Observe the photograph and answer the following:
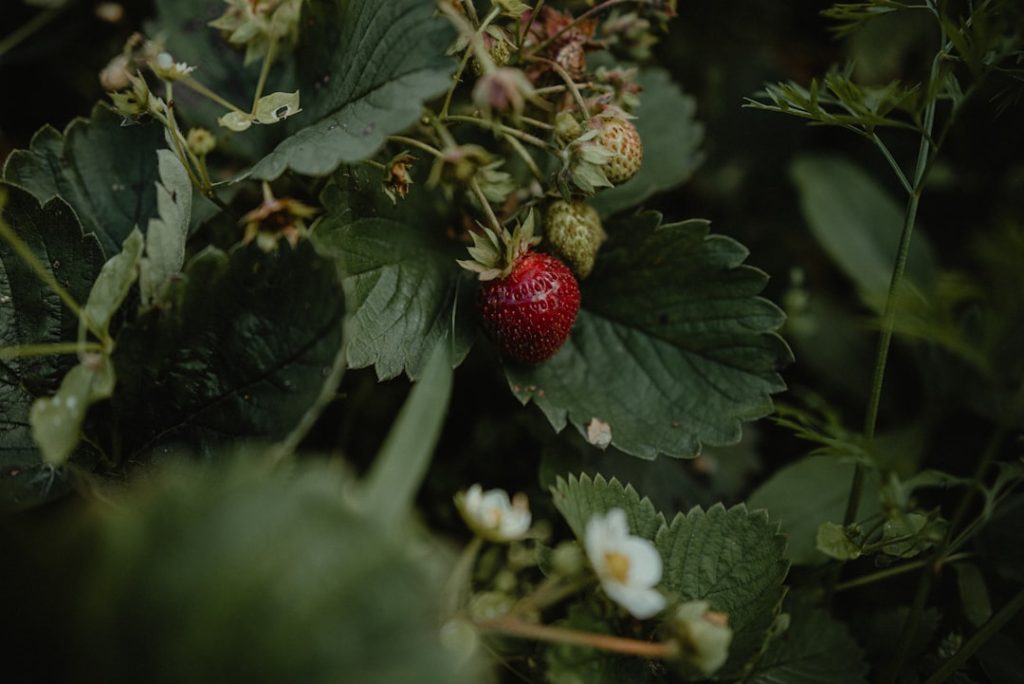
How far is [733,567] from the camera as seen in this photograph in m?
0.77

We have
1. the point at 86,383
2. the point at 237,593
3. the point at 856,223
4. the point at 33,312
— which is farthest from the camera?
the point at 856,223

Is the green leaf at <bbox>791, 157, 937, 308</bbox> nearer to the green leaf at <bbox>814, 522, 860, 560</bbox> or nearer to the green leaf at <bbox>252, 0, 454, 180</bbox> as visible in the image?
the green leaf at <bbox>814, 522, 860, 560</bbox>

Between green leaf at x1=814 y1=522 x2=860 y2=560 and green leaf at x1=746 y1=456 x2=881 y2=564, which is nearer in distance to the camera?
green leaf at x1=814 y1=522 x2=860 y2=560

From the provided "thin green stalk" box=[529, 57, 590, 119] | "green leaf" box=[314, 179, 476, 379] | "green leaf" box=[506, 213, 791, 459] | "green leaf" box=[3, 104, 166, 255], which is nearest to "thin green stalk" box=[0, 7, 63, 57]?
"green leaf" box=[3, 104, 166, 255]

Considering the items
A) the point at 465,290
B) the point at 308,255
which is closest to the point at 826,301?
the point at 465,290

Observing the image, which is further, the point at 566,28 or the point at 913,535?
the point at 566,28

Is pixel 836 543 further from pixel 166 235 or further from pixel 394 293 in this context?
pixel 166 235

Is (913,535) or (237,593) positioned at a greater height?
(237,593)

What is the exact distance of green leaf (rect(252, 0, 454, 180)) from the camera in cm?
69

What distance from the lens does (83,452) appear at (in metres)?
0.72

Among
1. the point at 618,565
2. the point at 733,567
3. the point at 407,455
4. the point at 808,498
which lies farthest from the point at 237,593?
the point at 808,498

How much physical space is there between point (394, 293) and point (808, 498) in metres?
0.60

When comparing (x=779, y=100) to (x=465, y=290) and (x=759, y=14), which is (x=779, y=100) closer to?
(x=465, y=290)

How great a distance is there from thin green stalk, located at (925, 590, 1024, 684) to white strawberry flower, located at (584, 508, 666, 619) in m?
0.35
